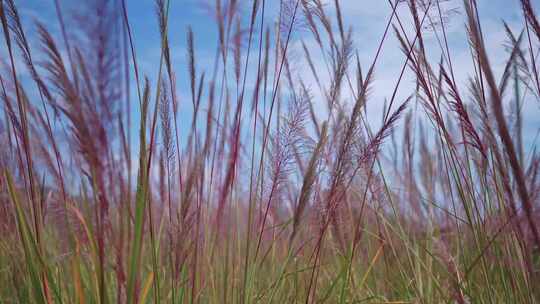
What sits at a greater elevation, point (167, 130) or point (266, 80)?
point (266, 80)

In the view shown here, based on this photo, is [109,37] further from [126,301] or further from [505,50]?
[505,50]

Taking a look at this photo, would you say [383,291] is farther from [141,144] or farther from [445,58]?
[141,144]

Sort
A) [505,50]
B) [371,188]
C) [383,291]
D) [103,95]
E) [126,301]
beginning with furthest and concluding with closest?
1. [383,291]
2. [371,188]
3. [505,50]
4. [126,301]
5. [103,95]

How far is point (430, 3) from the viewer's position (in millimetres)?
1484

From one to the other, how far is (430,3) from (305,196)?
0.75 metres

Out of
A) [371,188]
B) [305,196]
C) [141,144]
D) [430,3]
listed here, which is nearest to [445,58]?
[430,3]

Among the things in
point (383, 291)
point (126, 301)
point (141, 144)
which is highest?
point (141, 144)

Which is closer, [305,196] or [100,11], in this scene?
[100,11]

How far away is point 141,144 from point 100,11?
278mm

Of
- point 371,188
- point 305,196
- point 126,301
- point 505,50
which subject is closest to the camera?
point 126,301

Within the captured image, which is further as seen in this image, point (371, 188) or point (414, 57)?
point (371, 188)

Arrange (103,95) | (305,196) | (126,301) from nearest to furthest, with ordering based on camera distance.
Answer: (103,95) < (126,301) < (305,196)

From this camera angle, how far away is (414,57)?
1.35 m

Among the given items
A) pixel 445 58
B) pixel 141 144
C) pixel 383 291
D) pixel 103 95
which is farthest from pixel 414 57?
pixel 383 291
